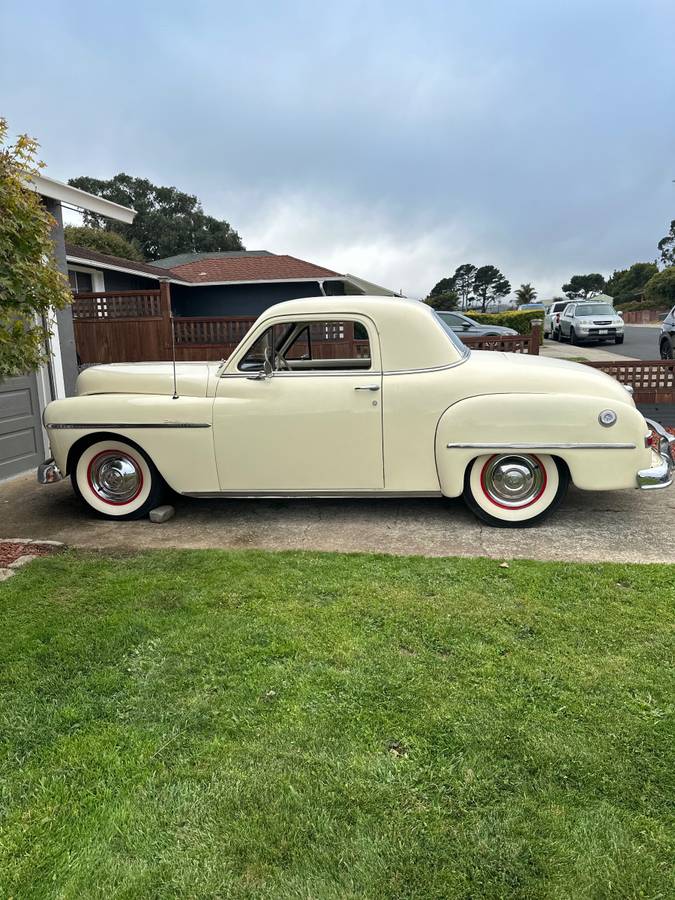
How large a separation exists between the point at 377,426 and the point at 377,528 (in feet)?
2.79

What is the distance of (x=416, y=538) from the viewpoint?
4867 mm

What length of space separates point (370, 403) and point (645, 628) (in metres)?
2.52

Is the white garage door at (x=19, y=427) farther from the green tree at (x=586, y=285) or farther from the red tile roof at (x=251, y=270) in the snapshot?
the green tree at (x=586, y=285)

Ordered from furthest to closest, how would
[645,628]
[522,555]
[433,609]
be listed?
[522,555] → [433,609] → [645,628]

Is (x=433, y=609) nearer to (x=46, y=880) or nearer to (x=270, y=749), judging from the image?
(x=270, y=749)

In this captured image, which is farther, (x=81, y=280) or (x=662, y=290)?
(x=662, y=290)

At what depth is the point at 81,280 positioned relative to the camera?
57.2ft

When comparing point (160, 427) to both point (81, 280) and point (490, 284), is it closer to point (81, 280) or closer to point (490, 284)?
point (81, 280)

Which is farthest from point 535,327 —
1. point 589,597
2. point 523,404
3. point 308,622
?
point 308,622

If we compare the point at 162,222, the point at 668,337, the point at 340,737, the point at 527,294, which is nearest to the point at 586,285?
the point at 527,294

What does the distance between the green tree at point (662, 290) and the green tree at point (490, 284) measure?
32.2 meters

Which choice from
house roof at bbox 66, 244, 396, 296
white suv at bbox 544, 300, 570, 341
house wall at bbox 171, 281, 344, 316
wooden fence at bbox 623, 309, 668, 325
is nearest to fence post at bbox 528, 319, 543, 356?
house roof at bbox 66, 244, 396, 296

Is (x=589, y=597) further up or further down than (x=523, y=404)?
further down

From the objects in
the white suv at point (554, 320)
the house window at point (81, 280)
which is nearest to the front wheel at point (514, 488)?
the house window at point (81, 280)
